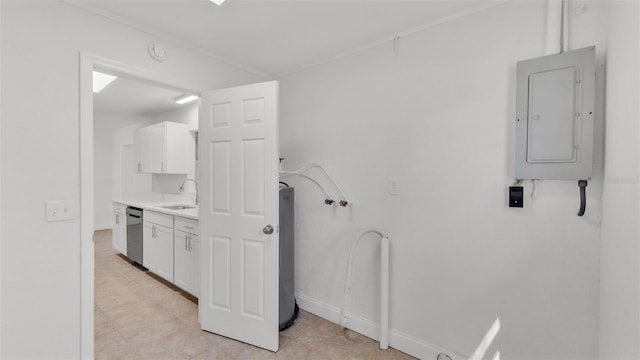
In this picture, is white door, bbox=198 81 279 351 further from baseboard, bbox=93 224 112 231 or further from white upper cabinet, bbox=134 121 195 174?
baseboard, bbox=93 224 112 231

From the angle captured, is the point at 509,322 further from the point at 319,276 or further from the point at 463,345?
the point at 319,276

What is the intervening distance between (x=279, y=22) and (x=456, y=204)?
1764 mm


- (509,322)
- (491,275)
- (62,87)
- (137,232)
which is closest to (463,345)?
(509,322)

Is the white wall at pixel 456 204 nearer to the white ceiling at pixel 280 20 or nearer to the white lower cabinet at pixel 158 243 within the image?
the white ceiling at pixel 280 20

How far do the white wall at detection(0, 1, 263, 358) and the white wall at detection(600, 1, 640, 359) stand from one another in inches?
102

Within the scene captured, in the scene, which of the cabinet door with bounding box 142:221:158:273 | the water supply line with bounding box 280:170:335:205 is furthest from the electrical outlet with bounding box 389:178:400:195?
the cabinet door with bounding box 142:221:158:273

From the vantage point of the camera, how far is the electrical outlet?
207cm

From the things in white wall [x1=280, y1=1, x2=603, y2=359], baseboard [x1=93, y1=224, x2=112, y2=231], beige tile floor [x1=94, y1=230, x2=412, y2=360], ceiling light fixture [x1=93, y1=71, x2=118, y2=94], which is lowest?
beige tile floor [x1=94, y1=230, x2=412, y2=360]

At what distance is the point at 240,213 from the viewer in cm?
215

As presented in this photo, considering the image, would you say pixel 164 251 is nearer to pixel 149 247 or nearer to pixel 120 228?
pixel 149 247

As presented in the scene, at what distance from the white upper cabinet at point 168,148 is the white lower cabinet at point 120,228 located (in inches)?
27.8

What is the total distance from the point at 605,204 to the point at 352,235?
1552 mm

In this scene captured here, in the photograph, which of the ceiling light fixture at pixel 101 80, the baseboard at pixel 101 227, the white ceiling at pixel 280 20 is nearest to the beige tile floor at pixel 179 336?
the white ceiling at pixel 280 20

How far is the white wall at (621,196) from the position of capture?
2.77 feet
